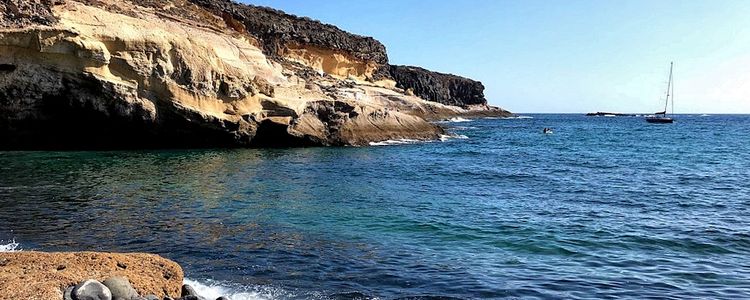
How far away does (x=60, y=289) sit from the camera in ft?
24.1

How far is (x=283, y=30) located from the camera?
59.4 metres

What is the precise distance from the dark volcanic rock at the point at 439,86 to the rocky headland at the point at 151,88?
77460mm

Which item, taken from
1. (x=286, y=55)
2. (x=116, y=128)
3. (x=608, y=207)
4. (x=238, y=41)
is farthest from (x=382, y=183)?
(x=286, y=55)

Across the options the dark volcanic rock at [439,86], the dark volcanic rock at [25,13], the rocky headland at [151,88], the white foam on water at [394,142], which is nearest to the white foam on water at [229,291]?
the rocky headland at [151,88]

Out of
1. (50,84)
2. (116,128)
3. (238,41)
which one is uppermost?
(238,41)

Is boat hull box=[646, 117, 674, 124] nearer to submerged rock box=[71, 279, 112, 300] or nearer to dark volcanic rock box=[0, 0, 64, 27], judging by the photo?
dark volcanic rock box=[0, 0, 64, 27]

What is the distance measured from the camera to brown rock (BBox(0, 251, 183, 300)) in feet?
23.8

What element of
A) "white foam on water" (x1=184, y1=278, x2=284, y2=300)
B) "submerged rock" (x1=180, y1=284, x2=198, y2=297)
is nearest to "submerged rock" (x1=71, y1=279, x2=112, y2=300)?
"submerged rock" (x1=180, y1=284, x2=198, y2=297)

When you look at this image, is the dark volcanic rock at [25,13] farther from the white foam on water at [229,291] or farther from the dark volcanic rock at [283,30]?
the white foam on water at [229,291]

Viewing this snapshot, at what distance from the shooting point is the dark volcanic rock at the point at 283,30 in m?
50.3

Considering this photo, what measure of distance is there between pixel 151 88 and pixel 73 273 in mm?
25488

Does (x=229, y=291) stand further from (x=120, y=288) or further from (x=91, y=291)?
(x=91, y=291)

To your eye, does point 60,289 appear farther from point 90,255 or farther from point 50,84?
point 50,84

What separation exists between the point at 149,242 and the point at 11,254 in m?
3.60
